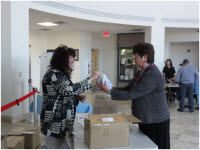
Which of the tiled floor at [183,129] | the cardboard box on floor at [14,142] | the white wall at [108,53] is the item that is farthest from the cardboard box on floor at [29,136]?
the white wall at [108,53]

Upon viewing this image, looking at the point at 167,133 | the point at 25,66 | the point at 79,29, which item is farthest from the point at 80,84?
the point at 79,29

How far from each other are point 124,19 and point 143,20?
83 cm

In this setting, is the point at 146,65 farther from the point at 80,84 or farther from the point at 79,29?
the point at 79,29

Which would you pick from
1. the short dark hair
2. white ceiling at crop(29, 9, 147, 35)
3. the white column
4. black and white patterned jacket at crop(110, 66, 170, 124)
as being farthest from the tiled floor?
white ceiling at crop(29, 9, 147, 35)

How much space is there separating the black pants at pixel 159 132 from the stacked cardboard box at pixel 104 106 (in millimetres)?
439

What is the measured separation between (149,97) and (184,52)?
34.7 feet

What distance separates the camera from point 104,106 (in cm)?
233

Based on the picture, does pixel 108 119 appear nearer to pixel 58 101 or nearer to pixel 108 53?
pixel 58 101

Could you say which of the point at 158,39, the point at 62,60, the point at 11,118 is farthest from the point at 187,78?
the point at 62,60

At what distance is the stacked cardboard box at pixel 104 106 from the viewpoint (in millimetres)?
2269

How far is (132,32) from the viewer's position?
1023 centimetres

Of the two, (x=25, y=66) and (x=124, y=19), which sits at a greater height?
(x=124, y=19)

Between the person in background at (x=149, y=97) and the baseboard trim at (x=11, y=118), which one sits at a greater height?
the person in background at (x=149, y=97)

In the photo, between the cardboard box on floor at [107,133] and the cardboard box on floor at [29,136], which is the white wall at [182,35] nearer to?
the cardboard box on floor at [29,136]
